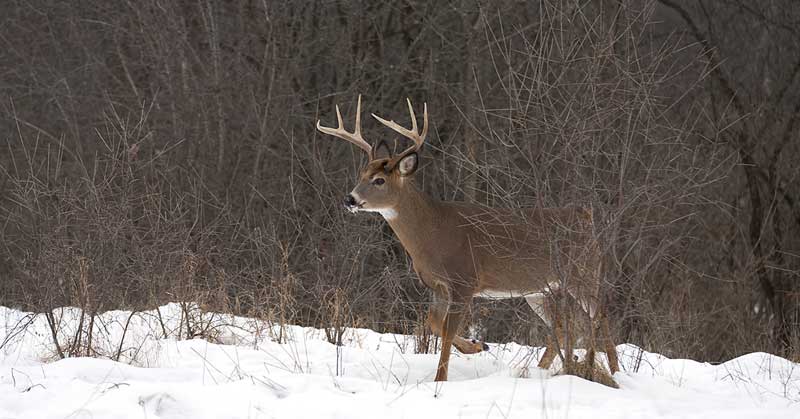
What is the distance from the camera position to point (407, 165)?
8.06 metres

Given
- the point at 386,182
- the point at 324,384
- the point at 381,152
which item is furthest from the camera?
the point at 381,152

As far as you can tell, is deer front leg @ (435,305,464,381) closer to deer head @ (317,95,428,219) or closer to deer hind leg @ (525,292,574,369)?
deer hind leg @ (525,292,574,369)

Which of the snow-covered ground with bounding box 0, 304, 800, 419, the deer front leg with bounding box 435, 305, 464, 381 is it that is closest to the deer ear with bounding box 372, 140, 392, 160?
the snow-covered ground with bounding box 0, 304, 800, 419

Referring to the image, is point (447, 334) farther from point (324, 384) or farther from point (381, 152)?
point (381, 152)

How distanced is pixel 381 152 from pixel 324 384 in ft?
9.38


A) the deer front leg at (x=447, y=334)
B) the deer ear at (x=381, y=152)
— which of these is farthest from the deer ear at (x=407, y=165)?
the deer front leg at (x=447, y=334)

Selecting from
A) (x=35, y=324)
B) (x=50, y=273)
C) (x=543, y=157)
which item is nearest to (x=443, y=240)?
(x=543, y=157)

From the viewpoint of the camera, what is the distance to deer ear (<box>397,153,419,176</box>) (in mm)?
7990

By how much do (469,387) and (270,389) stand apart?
1201 mm

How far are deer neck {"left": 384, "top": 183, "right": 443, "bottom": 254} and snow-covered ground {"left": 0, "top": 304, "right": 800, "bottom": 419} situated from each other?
Answer: 883 millimetres

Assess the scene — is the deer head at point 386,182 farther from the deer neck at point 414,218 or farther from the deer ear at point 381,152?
the deer ear at point 381,152

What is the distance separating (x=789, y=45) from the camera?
15.8 meters

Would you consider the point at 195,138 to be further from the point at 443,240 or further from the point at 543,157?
the point at 543,157

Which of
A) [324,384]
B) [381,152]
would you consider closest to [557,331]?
[324,384]
